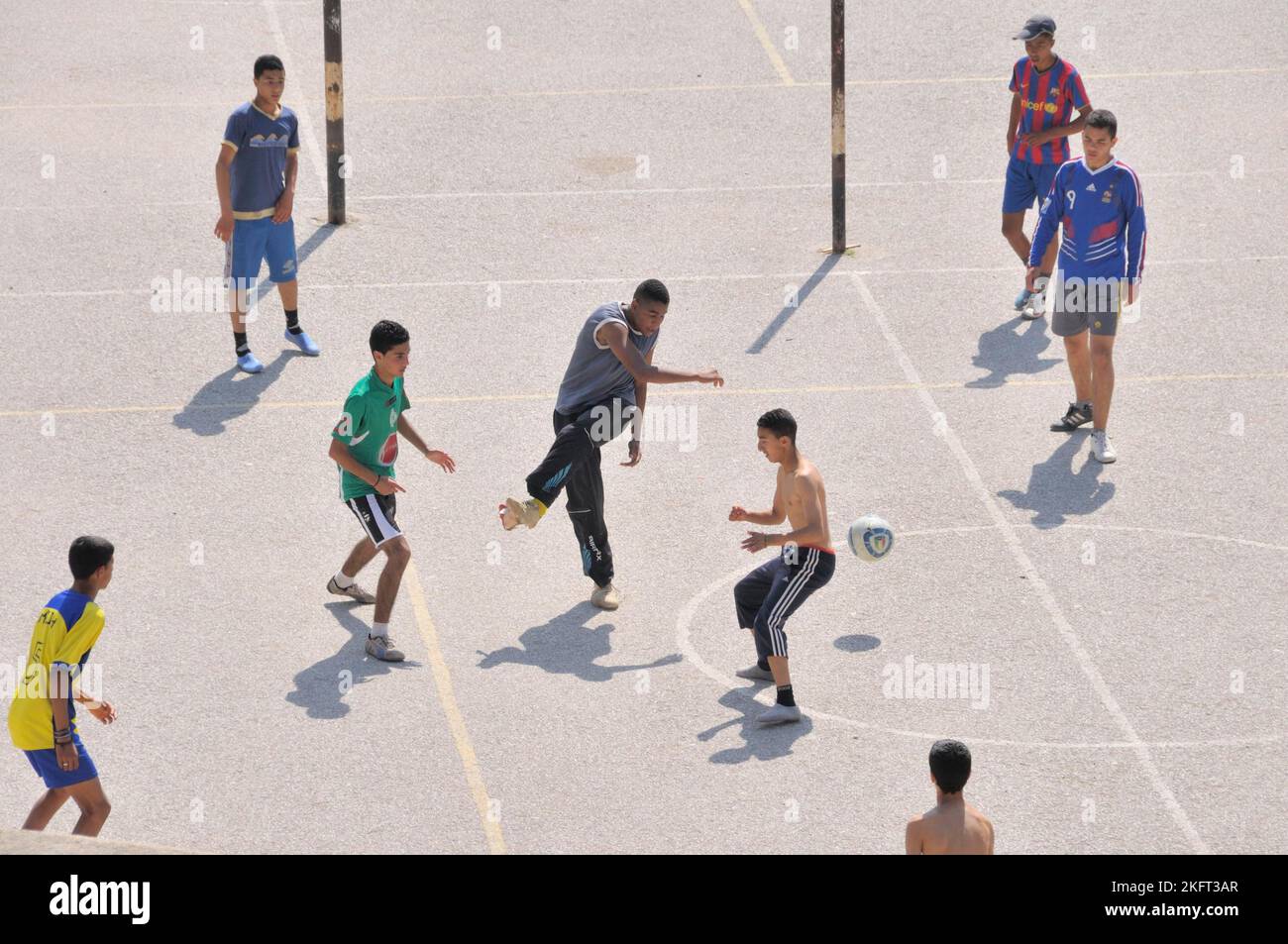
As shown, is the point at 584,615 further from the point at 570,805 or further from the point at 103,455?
the point at 103,455

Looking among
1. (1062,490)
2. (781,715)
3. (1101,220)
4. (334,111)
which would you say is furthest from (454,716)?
(334,111)

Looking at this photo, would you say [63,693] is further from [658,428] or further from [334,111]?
[334,111]

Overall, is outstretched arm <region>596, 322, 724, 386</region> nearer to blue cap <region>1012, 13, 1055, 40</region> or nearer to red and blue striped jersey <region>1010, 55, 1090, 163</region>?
red and blue striped jersey <region>1010, 55, 1090, 163</region>

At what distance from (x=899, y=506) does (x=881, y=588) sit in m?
1.23

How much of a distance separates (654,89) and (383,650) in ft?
39.0

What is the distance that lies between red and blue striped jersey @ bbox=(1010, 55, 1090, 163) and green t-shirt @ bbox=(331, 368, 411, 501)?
7.40m

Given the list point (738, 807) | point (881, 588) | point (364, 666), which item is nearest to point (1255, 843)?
point (738, 807)

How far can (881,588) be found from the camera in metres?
12.1

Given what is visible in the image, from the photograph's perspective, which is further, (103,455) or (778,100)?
(778,100)

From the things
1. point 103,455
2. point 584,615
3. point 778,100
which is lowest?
point 584,615

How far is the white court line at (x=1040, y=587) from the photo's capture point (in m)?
9.77

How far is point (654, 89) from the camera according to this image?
70.9 feet

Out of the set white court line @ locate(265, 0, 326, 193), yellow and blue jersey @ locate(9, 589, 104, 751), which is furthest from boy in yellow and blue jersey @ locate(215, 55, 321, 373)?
yellow and blue jersey @ locate(9, 589, 104, 751)
